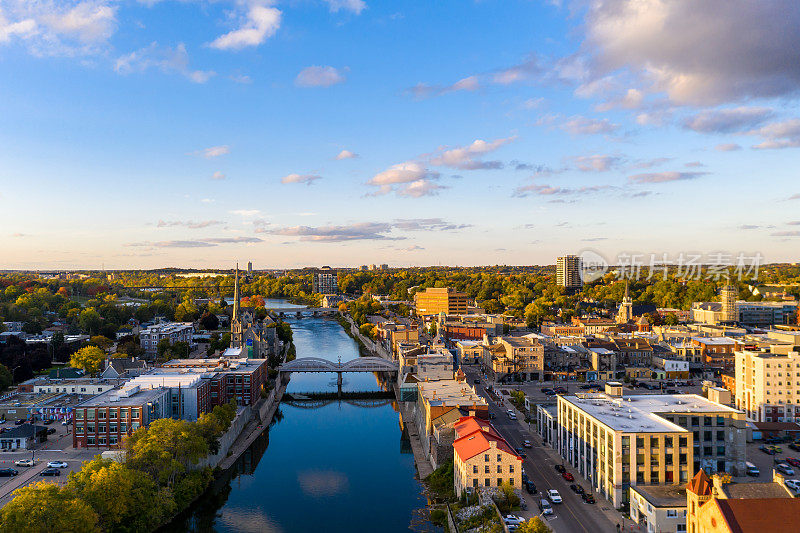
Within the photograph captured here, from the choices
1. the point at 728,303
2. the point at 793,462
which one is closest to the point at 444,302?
the point at 728,303

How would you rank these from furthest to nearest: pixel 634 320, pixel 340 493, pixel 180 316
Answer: pixel 180 316
pixel 634 320
pixel 340 493

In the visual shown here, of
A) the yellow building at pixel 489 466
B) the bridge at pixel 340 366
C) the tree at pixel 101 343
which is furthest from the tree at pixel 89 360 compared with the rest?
the yellow building at pixel 489 466

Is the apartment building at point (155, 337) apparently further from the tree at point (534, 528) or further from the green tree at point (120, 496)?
the tree at point (534, 528)

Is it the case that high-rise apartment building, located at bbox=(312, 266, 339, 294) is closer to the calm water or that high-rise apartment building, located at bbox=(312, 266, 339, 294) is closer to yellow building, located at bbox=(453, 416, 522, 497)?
the calm water

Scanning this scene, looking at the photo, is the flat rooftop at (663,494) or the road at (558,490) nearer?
the flat rooftop at (663,494)

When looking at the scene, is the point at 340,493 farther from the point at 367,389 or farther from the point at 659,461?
the point at 367,389

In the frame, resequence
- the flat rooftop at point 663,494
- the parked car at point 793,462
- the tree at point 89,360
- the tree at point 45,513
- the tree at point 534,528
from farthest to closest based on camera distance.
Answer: the tree at point 89,360
the parked car at point 793,462
the flat rooftop at point 663,494
the tree at point 534,528
the tree at point 45,513

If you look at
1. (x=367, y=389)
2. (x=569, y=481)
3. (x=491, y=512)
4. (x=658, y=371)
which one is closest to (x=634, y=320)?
(x=658, y=371)
